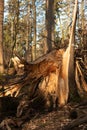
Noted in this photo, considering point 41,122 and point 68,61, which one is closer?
point 41,122

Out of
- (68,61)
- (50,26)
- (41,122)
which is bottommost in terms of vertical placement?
(41,122)

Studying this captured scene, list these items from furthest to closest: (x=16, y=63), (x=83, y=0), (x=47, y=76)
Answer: (x=83, y=0) → (x=16, y=63) → (x=47, y=76)

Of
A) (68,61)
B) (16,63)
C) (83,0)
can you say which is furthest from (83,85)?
(83,0)

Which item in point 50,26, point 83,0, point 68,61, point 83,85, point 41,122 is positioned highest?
point 83,0

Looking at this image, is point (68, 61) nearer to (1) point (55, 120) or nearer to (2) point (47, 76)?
(2) point (47, 76)

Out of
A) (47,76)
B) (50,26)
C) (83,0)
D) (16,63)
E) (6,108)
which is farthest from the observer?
(83,0)

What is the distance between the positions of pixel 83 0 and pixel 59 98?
49.1ft

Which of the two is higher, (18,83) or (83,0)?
(83,0)

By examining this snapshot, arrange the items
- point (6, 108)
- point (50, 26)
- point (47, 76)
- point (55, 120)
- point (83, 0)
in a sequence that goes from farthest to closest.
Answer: point (83, 0)
point (50, 26)
point (47, 76)
point (6, 108)
point (55, 120)

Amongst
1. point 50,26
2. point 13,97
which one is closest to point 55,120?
point 13,97

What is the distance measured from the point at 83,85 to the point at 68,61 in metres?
0.93

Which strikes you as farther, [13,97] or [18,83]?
[18,83]

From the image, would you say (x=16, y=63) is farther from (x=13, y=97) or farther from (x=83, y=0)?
(x=83, y=0)

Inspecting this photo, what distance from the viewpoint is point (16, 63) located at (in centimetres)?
1380
